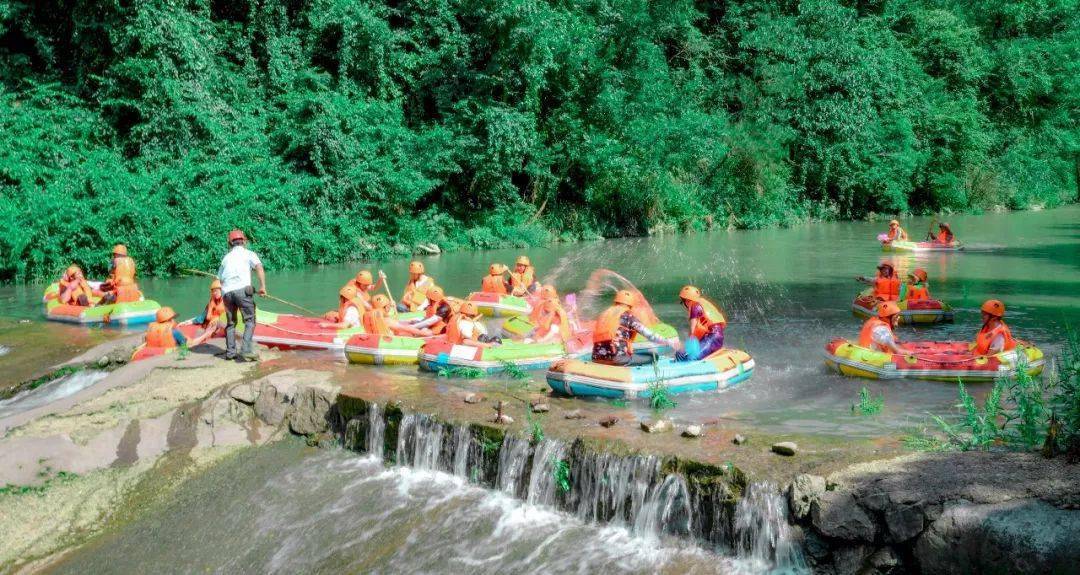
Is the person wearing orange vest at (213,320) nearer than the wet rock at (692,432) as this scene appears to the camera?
No

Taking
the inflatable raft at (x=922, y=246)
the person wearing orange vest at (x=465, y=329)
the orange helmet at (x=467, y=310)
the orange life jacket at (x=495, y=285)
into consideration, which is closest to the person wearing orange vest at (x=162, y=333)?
the person wearing orange vest at (x=465, y=329)

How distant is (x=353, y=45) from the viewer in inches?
1222

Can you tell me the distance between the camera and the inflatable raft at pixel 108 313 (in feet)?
53.2

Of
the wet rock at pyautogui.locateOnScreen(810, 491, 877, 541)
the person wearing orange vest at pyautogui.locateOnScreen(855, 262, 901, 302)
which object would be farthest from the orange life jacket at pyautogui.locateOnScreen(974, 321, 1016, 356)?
the wet rock at pyautogui.locateOnScreen(810, 491, 877, 541)

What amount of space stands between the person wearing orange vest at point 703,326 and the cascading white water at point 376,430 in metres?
3.66

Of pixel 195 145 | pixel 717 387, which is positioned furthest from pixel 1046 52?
pixel 717 387

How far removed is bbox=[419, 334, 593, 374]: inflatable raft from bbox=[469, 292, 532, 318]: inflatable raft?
4728 millimetres

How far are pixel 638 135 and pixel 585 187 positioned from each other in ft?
9.24

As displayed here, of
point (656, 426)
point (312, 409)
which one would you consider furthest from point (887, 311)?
point (312, 409)

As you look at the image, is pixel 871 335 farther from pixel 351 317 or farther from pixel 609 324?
pixel 351 317

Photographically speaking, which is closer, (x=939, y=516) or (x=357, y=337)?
(x=939, y=516)

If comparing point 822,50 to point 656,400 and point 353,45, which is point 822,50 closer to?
point 353,45

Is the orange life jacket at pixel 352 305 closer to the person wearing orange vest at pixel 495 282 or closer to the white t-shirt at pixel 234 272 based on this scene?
the white t-shirt at pixel 234 272

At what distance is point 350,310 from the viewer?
1363 centimetres
